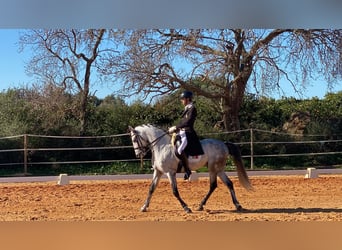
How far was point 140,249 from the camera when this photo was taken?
3.52 metres

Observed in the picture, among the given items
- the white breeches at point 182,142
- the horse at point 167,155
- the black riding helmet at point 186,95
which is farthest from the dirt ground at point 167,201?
the black riding helmet at point 186,95

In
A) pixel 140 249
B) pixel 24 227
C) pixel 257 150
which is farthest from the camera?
pixel 257 150

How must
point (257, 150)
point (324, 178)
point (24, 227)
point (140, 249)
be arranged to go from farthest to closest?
point (257, 150), point (324, 178), point (24, 227), point (140, 249)

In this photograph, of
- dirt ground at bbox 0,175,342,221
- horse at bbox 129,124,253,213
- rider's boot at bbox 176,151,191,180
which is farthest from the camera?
horse at bbox 129,124,253,213

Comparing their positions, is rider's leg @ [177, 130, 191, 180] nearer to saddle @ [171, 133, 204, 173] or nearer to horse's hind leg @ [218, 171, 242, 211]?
saddle @ [171, 133, 204, 173]

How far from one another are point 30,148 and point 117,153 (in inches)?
54.1

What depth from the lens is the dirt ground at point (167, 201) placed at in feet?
15.2

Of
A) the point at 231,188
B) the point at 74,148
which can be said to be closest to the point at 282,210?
the point at 231,188

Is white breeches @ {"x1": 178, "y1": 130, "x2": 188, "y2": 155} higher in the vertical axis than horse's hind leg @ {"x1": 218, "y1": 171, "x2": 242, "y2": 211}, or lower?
higher

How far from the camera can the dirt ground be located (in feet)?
15.2

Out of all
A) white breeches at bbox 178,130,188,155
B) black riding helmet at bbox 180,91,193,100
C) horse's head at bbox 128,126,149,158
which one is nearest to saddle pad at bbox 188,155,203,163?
white breeches at bbox 178,130,188,155

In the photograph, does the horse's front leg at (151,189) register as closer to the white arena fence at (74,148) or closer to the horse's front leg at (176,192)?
the horse's front leg at (176,192)

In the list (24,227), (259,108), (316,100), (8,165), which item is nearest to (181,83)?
(259,108)

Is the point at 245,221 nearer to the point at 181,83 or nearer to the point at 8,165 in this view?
the point at 181,83
